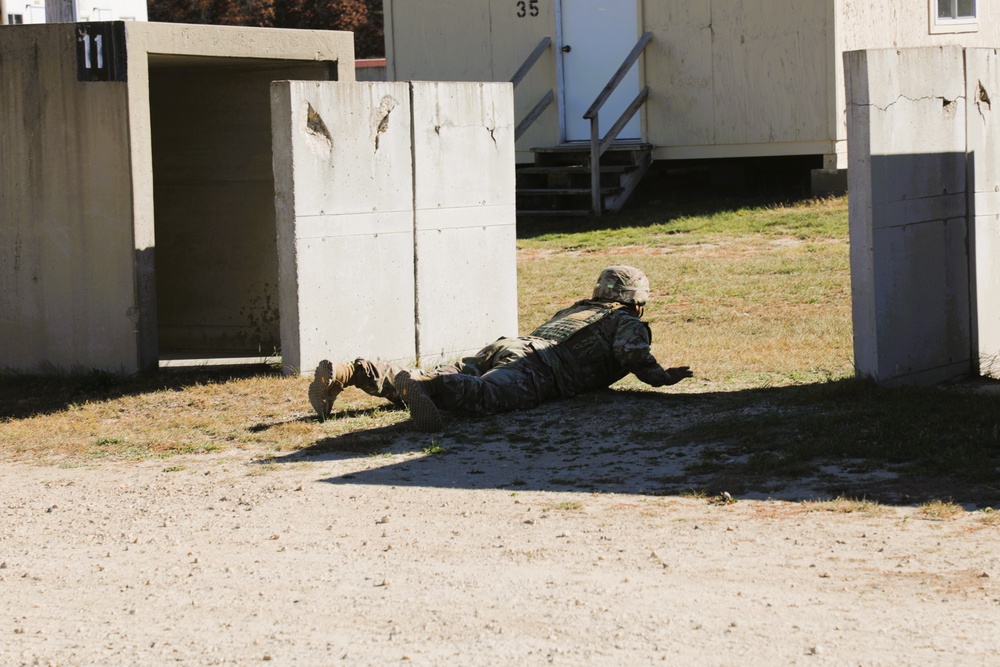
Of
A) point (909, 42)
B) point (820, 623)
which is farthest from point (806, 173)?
point (820, 623)

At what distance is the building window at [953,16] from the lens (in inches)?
680

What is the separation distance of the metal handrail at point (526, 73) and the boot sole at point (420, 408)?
422 inches

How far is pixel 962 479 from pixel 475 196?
4.70 metres

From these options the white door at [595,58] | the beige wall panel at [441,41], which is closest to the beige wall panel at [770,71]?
the white door at [595,58]

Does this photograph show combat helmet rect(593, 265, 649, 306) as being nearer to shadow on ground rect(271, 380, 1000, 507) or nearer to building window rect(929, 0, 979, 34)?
shadow on ground rect(271, 380, 1000, 507)

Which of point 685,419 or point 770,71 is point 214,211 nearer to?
point 685,419

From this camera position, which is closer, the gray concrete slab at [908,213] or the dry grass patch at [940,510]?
the dry grass patch at [940,510]

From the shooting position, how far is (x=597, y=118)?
1683 cm

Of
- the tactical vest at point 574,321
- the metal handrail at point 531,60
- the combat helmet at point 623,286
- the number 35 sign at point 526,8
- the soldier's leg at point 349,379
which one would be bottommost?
the soldier's leg at point 349,379

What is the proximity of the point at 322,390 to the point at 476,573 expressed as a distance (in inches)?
118

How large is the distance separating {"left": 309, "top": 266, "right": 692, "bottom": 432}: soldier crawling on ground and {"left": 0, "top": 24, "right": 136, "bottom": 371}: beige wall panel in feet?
7.76

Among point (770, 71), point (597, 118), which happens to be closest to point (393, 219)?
point (597, 118)

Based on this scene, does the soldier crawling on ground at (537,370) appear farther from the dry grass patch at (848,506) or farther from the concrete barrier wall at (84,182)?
the concrete barrier wall at (84,182)

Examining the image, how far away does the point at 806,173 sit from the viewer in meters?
17.3
